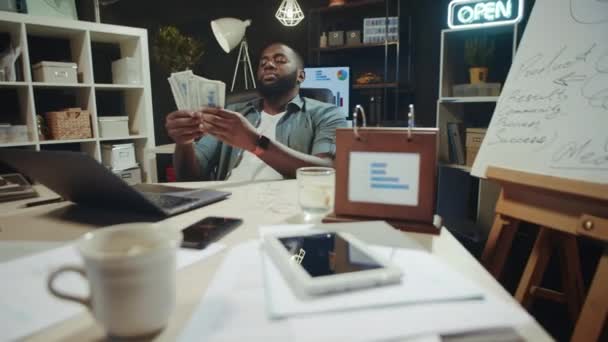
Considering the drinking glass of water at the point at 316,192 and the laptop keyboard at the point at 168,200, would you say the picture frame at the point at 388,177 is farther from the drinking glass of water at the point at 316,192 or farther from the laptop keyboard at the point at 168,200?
the laptop keyboard at the point at 168,200

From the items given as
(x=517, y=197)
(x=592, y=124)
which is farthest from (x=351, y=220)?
(x=592, y=124)

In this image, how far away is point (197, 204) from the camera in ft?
3.24

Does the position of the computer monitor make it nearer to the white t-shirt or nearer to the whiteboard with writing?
the white t-shirt

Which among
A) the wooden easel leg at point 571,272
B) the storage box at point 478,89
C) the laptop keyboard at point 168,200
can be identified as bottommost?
the wooden easel leg at point 571,272

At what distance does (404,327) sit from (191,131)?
122 cm

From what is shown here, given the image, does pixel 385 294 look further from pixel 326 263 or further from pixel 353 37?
pixel 353 37

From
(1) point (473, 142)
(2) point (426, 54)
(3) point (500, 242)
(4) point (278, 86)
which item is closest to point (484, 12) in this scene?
(1) point (473, 142)

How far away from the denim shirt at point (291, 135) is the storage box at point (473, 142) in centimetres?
132

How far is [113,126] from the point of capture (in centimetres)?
300

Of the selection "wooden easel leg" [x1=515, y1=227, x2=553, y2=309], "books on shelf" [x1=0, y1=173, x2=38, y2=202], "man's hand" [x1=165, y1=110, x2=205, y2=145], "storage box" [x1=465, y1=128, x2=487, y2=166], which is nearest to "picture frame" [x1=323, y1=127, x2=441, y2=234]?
"wooden easel leg" [x1=515, y1=227, x2=553, y2=309]

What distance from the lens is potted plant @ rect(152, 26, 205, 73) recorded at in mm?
3367

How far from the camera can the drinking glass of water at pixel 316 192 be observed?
0.90m

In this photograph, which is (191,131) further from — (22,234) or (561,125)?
(561,125)

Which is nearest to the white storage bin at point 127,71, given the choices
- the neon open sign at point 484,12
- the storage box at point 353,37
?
the storage box at point 353,37
